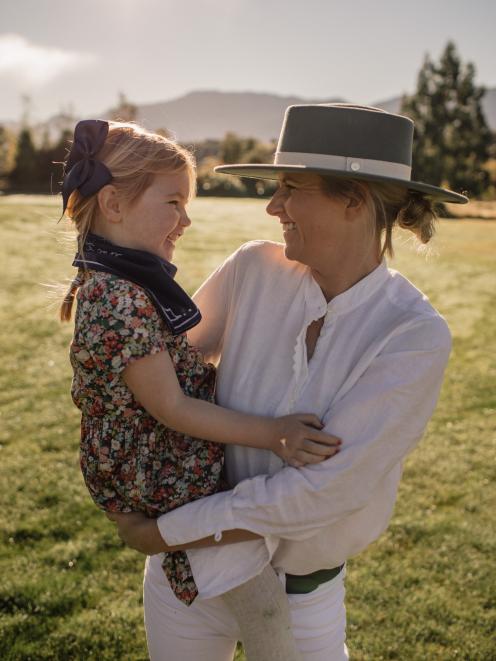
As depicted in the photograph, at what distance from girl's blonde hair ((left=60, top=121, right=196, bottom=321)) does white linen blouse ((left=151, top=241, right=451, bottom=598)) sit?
451 mm

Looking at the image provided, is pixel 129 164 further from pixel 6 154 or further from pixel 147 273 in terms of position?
pixel 6 154

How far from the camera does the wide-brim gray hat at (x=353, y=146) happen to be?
1.90 meters

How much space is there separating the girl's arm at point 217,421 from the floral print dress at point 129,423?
0.17ft

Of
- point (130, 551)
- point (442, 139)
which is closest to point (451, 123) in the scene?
point (442, 139)

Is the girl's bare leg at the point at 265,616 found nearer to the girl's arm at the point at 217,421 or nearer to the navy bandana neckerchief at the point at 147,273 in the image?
the girl's arm at the point at 217,421

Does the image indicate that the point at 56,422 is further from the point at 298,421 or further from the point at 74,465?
the point at 298,421

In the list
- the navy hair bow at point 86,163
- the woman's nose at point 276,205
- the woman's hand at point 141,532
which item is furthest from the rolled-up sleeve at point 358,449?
the navy hair bow at point 86,163

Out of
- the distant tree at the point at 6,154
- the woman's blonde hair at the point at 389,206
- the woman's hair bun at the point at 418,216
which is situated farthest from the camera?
the distant tree at the point at 6,154

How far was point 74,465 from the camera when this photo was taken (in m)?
5.39

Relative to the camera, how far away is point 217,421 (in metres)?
1.86

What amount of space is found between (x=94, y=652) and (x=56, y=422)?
314 cm

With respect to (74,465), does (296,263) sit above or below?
above

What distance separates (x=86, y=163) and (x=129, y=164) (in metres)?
0.13

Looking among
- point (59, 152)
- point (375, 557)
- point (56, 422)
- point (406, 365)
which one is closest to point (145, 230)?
point (406, 365)
